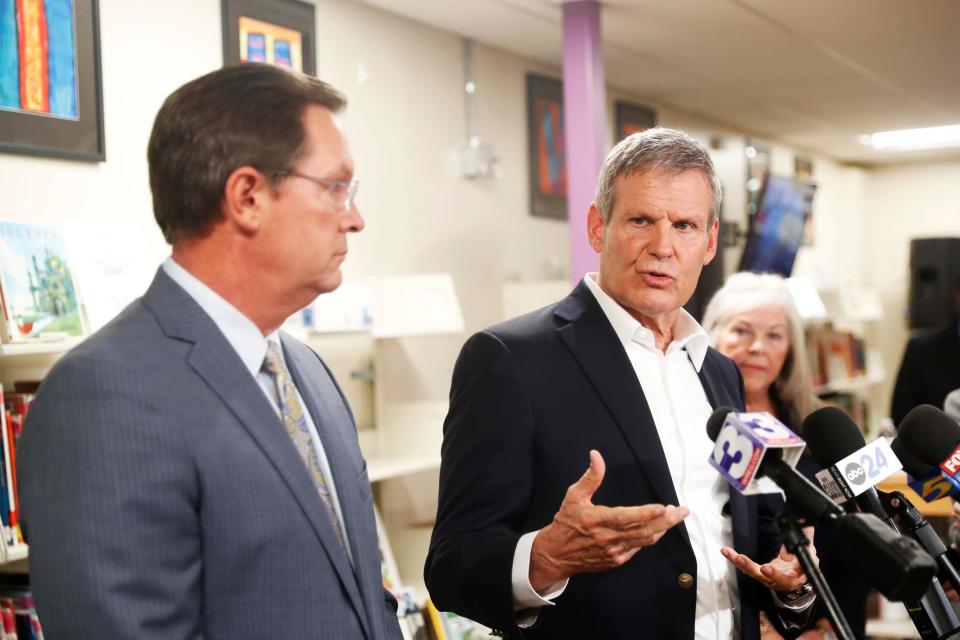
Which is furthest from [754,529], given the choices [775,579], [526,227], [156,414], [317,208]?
[526,227]

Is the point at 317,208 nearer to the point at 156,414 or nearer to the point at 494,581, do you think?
the point at 156,414

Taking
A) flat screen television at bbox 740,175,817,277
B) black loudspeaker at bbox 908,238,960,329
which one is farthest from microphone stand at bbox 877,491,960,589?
black loudspeaker at bbox 908,238,960,329

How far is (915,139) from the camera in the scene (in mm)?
8328

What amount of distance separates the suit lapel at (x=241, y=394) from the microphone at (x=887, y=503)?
68cm

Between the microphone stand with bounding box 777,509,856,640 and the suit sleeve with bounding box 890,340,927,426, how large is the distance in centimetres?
324

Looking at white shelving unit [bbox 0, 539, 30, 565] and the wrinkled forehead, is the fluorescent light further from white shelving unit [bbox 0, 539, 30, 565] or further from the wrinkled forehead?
the wrinkled forehead

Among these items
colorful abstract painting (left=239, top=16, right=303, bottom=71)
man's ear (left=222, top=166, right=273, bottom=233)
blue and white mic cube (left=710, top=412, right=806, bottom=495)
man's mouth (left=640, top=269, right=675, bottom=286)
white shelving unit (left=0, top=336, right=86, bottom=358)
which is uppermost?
colorful abstract painting (left=239, top=16, right=303, bottom=71)

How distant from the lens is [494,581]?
4.98 ft

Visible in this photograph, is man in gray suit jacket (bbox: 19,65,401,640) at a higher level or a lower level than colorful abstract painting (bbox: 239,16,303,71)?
lower

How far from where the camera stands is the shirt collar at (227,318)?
124cm

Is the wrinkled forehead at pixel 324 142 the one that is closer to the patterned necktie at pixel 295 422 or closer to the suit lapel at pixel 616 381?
the patterned necktie at pixel 295 422

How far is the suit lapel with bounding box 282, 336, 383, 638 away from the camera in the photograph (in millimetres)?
1289

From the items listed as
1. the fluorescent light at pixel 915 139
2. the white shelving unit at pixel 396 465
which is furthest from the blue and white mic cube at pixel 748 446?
the fluorescent light at pixel 915 139

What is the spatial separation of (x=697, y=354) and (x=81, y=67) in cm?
215
